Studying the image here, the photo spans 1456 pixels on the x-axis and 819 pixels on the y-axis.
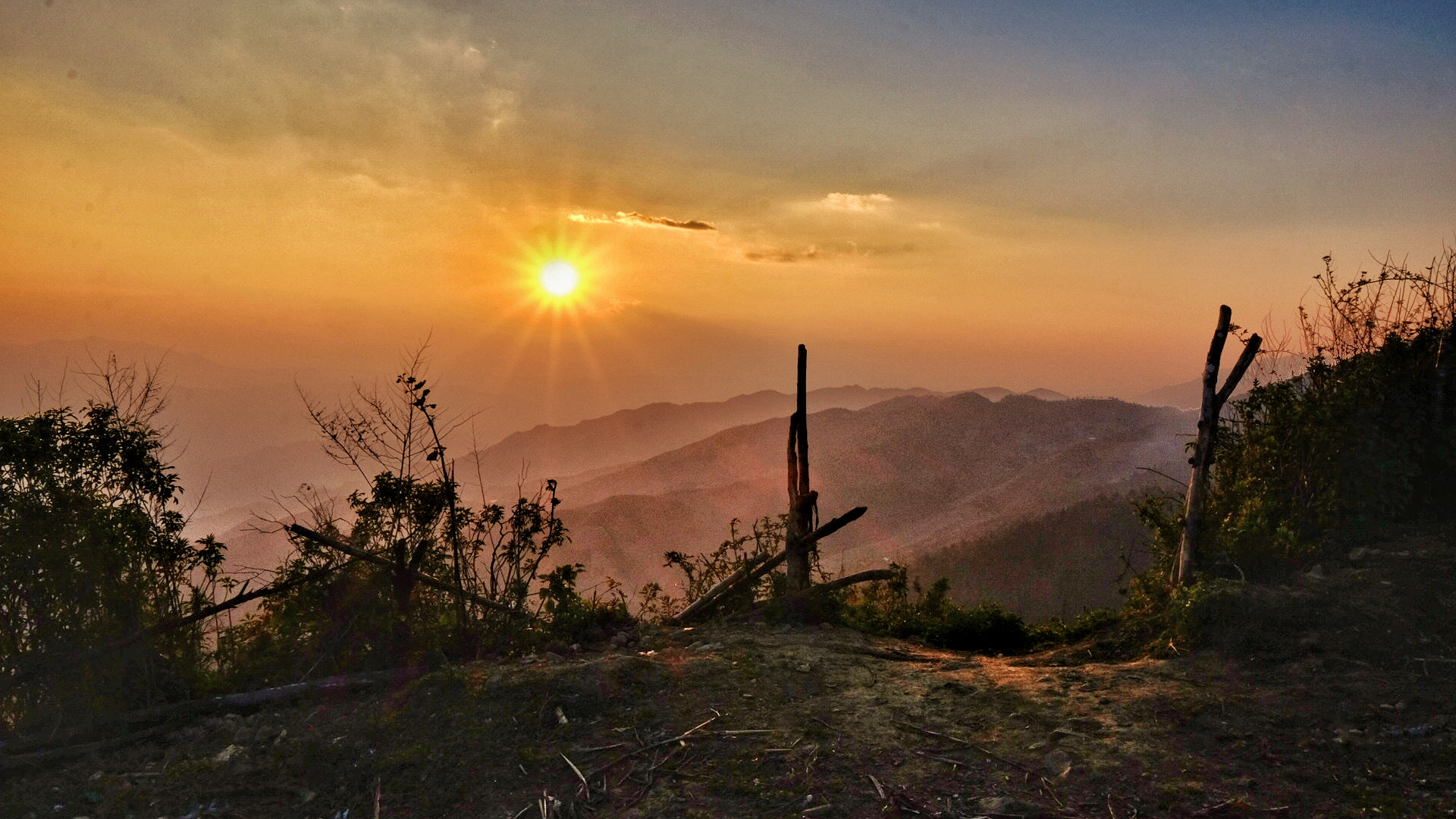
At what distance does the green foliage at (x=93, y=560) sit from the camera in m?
5.89

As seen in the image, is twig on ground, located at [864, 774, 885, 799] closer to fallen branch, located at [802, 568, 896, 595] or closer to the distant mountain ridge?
fallen branch, located at [802, 568, 896, 595]

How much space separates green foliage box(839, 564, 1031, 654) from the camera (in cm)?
920

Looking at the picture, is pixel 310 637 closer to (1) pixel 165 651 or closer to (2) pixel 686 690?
(1) pixel 165 651

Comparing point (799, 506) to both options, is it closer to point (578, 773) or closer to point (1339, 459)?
point (578, 773)

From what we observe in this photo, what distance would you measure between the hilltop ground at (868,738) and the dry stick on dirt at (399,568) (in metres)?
0.67

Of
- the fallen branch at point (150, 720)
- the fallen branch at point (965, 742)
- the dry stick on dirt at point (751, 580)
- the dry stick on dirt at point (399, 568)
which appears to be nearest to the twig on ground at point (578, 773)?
the fallen branch at point (150, 720)

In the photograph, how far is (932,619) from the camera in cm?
955

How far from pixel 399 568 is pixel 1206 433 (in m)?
9.17

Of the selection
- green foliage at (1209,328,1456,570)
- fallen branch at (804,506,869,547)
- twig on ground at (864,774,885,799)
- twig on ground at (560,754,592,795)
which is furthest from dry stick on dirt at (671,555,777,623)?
green foliage at (1209,328,1456,570)

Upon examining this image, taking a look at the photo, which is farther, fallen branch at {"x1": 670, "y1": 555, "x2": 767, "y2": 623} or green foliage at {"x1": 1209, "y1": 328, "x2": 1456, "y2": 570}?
fallen branch at {"x1": 670, "y1": 555, "x2": 767, "y2": 623}

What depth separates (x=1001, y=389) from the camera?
131m

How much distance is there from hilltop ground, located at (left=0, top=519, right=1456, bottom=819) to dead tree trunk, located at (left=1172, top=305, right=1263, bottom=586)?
1.00m

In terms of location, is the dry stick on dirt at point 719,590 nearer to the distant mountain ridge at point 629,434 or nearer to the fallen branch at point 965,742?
the fallen branch at point 965,742

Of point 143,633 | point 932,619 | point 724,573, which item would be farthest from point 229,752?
point 932,619
